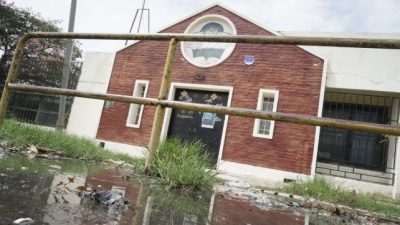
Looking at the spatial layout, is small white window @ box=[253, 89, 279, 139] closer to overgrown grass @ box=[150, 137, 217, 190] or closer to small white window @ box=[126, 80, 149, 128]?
small white window @ box=[126, 80, 149, 128]

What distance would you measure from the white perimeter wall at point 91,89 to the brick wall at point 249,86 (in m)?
0.47

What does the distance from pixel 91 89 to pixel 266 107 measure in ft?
27.5

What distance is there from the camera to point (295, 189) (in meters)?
7.62

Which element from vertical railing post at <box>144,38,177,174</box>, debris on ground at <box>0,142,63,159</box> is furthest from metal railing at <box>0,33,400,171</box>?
debris on ground at <box>0,142,63,159</box>

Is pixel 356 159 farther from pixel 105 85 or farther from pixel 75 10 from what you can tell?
pixel 75 10

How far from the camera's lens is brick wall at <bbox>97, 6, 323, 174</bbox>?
38.1ft

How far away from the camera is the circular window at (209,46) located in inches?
535

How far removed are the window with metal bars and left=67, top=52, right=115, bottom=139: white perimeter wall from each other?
996 cm

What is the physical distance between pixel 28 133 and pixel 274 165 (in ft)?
29.1

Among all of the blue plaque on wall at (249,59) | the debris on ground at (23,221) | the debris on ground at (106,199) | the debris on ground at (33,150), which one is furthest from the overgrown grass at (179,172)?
the blue plaque on wall at (249,59)

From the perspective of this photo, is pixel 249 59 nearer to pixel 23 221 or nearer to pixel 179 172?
pixel 179 172

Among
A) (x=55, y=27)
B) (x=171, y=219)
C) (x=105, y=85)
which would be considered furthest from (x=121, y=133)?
(x=55, y=27)

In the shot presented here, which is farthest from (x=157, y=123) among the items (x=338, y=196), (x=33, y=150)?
(x=338, y=196)

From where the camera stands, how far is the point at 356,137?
13211mm
